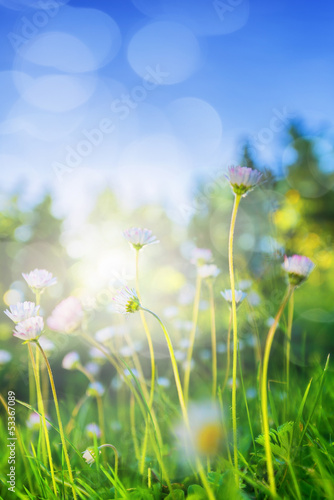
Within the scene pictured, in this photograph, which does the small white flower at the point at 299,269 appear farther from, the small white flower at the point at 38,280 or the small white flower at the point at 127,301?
the small white flower at the point at 38,280

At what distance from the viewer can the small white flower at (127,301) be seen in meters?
0.89

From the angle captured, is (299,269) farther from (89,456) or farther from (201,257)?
(89,456)

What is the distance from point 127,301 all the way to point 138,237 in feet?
0.77

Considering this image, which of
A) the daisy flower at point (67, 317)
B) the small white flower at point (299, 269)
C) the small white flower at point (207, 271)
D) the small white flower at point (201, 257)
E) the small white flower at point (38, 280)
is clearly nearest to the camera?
the small white flower at point (299, 269)

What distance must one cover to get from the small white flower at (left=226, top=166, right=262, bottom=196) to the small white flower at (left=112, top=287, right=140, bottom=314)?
1.26ft

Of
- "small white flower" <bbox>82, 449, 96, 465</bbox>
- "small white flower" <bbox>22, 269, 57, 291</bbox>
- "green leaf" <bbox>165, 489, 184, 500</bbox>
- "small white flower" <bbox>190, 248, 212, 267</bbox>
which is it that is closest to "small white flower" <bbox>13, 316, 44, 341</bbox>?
"small white flower" <bbox>22, 269, 57, 291</bbox>

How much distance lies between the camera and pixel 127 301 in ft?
→ 2.92

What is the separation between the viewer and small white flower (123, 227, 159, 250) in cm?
104

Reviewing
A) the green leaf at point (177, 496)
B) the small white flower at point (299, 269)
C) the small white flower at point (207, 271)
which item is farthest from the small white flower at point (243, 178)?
the green leaf at point (177, 496)

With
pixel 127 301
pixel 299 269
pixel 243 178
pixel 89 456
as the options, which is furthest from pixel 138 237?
pixel 89 456

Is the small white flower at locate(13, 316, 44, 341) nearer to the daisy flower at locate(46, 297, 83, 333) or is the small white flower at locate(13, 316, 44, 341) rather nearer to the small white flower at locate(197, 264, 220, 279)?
the daisy flower at locate(46, 297, 83, 333)

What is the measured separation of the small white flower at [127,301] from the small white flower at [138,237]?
0.19m

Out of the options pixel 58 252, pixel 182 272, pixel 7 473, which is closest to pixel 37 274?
pixel 7 473

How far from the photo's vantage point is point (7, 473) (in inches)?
52.6
